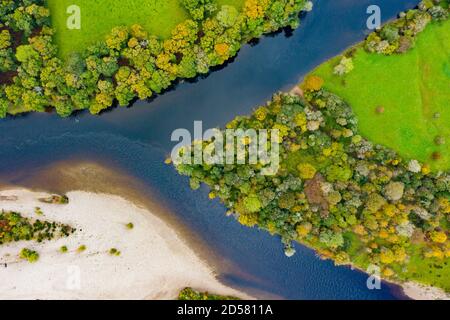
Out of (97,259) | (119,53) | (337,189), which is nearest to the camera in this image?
(337,189)

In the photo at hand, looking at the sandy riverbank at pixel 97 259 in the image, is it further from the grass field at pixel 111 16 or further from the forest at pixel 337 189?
the grass field at pixel 111 16

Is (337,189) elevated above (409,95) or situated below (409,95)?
below

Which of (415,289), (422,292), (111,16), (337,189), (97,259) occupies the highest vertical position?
(111,16)

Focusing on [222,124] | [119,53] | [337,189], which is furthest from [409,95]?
[119,53]

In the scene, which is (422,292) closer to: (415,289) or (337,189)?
(415,289)

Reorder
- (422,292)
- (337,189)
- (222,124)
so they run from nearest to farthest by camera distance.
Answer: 1. (337,189)
2. (422,292)
3. (222,124)
